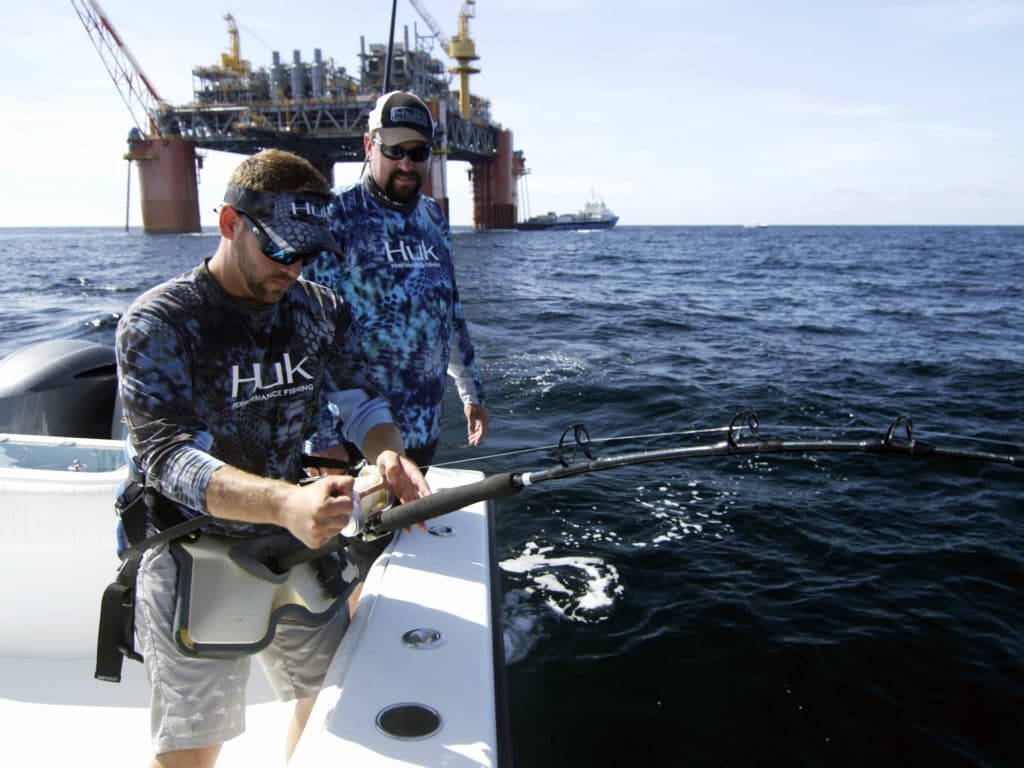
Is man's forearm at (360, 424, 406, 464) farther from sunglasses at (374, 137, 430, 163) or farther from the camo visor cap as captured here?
sunglasses at (374, 137, 430, 163)

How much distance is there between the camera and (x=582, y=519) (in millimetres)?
5184

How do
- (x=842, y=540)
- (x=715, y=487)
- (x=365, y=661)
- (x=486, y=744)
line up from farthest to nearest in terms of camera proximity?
(x=715, y=487), (x=842, y=540), (x=365, y=661), (x=486, y=744)

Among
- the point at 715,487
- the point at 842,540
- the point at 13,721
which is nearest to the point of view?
the point at 13,721

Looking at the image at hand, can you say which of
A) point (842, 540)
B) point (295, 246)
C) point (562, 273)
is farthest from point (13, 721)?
point (562, 273)

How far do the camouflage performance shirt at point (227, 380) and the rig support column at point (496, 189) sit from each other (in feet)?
220

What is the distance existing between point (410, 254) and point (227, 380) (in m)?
1.28

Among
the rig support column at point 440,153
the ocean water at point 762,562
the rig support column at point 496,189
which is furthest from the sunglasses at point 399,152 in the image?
the rig support column at point 496,189

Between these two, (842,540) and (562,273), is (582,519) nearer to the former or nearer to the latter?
(842,540)

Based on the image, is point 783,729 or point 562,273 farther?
point 562,273

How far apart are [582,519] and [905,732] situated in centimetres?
246

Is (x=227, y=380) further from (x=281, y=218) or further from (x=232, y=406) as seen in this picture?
(x=281, y=218)

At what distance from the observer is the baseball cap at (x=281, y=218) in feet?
5.09

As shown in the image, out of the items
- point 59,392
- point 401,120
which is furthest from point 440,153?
point 401,120

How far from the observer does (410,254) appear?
278 centimetres
